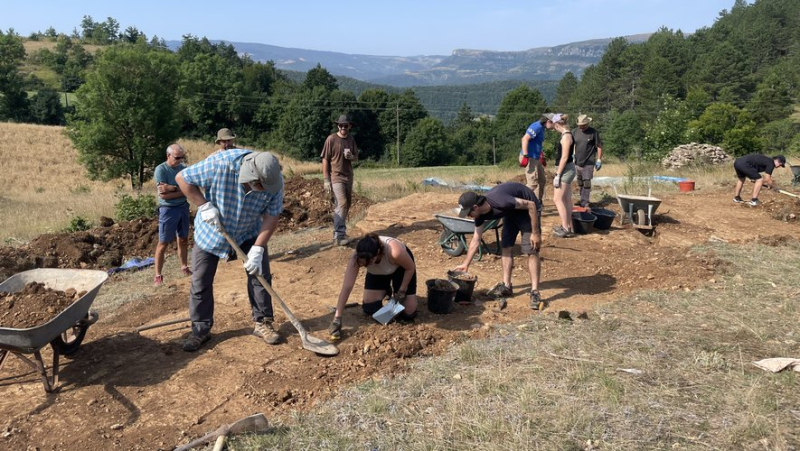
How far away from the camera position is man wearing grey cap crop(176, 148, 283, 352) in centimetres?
398

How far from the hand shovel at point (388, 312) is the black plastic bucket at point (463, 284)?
83 centimetres

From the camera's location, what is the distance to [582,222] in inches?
→ 302

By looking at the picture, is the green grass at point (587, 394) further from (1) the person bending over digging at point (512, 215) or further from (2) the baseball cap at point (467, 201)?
(2) the baseball cap at point (467, 201)

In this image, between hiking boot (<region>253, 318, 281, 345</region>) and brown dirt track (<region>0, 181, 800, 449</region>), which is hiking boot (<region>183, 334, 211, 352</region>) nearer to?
brown dirt track (<region>0, 181, 800, 449</region>)

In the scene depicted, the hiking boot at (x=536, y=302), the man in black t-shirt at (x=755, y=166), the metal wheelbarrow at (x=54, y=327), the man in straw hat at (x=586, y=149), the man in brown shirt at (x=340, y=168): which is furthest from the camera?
the man in black t-shirt at (x=755, y=166)

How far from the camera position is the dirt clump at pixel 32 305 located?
3.64 m

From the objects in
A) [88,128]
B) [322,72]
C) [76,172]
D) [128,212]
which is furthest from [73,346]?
[322,72]

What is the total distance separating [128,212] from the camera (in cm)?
1014

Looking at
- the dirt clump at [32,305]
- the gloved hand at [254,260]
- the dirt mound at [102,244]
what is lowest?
the dirt mound at [102,244]

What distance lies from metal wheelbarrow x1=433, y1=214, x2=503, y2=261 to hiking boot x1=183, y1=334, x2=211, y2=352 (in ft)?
10.6

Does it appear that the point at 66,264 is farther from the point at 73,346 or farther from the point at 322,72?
the point at 322,72

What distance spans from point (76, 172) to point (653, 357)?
33496mm

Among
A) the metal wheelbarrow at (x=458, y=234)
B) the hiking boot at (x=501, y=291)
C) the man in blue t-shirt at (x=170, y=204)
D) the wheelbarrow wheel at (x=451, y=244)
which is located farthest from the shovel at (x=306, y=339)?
the wheelbarrow wheel at (x=451, y=244)

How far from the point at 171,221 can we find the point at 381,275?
2925 millimetres
